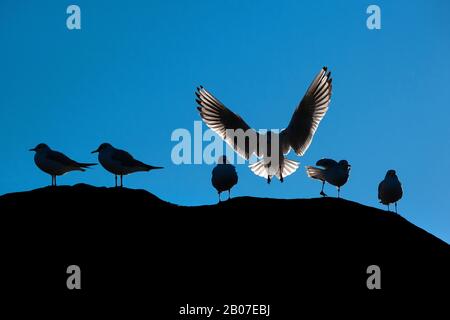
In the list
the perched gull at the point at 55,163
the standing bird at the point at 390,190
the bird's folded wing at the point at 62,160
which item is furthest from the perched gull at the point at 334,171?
the bird's folded wing at the point at 62,160

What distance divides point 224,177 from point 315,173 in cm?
224

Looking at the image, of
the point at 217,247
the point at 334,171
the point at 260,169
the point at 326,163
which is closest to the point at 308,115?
the point at 260,169

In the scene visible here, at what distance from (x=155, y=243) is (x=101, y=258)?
0.86 metres

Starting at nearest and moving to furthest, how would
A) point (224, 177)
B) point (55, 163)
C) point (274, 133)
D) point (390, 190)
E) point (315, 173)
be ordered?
point (55, 163) → point (224, 177) → point (390, 190) → point (315, 173) → point (274, 133)

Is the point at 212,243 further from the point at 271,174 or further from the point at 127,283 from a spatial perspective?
the point at 271,174

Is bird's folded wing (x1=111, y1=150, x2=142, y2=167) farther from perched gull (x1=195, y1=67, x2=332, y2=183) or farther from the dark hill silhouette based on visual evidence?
perched gull (x1=195, y1=67, x2=332, y2=183)

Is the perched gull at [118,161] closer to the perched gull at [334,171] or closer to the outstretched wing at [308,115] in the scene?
the perched gull at [334,171]

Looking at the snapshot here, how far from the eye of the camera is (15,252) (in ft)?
37.5

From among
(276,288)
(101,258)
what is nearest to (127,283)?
(101,258)

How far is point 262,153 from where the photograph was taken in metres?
17.4

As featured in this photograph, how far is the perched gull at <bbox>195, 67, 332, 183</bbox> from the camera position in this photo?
16.8 meters

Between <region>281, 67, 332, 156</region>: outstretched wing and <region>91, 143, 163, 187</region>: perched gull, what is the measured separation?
13.8 ft

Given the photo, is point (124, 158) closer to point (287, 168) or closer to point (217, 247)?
point (217, 247)

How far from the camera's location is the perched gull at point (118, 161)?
46.2 ft
